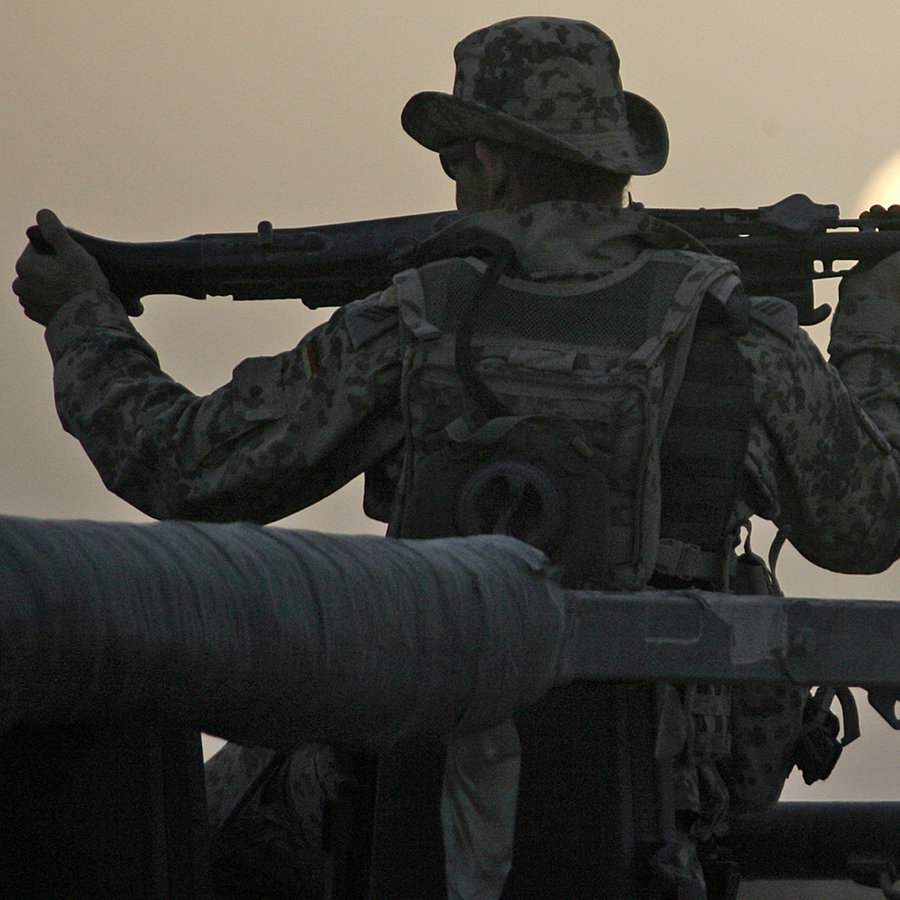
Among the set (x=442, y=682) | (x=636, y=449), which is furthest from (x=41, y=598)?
(x=636, y=449)

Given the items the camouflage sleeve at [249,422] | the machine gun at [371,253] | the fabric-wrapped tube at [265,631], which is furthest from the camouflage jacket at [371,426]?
the fabric-wrapped tube at [265,631]

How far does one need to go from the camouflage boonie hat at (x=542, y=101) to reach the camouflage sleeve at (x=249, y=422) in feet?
1.57

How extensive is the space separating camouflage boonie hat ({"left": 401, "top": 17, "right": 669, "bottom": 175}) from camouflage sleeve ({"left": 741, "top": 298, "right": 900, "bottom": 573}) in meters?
0.49

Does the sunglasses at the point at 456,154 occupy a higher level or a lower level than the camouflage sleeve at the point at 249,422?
higher

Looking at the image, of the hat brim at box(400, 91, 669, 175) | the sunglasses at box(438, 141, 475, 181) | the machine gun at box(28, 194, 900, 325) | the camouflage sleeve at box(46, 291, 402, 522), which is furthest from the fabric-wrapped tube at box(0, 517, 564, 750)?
the machine gun at box(28, 194, 900, 325)

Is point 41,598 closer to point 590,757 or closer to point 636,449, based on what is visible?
point 590,757

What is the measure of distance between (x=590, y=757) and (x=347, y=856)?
0.68 metres

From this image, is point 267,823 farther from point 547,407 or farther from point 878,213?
point 878,213

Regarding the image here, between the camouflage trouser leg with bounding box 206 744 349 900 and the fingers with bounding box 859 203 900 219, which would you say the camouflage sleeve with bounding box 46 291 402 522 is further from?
the fingers with bounding box 859 203 900 219

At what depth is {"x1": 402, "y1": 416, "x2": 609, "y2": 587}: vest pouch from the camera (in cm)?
468

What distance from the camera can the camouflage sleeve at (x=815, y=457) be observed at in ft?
17.4

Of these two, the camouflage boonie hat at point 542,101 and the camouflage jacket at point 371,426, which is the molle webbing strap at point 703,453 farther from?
the camouflage boonie hat at point 542,101

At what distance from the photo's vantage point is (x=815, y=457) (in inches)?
212

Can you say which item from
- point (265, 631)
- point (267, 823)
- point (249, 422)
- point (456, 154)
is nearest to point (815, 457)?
point (456, 154)
